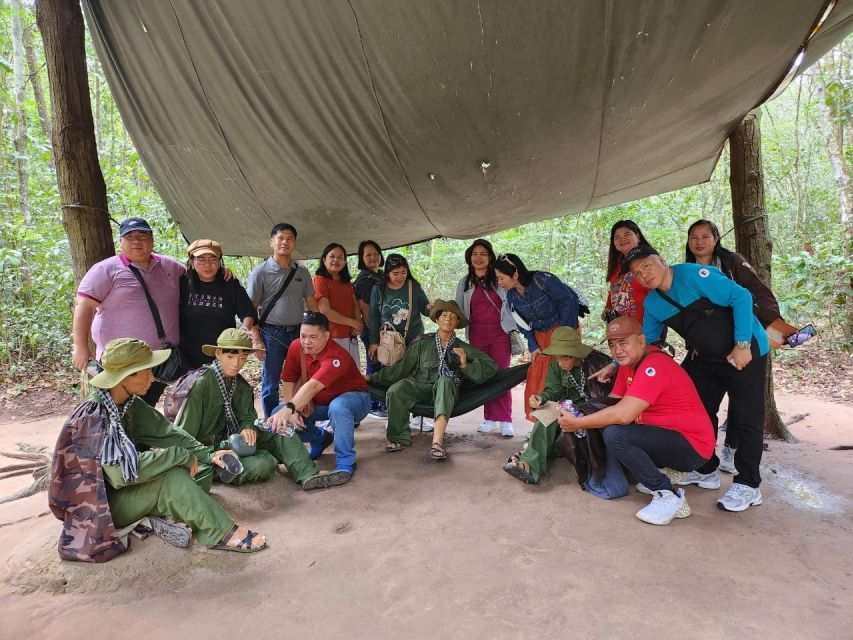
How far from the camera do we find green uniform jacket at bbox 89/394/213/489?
1754 millimetres

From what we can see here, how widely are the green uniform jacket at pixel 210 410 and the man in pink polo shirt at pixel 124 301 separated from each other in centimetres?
32

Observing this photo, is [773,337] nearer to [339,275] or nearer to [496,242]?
[339,275]

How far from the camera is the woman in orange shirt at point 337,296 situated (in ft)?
11.0

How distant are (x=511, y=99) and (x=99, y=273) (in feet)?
6.87

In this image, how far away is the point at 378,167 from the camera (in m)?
2.89

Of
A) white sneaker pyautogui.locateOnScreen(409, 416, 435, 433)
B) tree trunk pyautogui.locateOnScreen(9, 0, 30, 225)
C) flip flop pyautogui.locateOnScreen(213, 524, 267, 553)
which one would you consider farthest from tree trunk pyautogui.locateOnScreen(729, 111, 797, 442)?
tree trunk pyautogui.locateOnScreen(9, 0, 30, 225)

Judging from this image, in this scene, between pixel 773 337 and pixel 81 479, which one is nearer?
pixel 81 479

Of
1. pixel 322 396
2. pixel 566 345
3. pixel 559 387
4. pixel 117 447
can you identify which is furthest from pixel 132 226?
pixel 559 387

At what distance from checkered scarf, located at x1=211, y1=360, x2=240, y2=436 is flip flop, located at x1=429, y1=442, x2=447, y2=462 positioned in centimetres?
108

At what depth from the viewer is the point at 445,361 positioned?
309cm

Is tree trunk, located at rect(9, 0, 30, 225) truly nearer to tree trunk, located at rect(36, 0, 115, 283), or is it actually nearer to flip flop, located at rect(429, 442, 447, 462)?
tree trunk, located at rect(36, 0, 115, 283)

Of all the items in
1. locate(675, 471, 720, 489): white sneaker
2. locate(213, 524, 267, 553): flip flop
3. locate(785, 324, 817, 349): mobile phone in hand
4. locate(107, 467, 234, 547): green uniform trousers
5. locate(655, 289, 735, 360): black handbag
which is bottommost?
locate(675, 471, 720, 489): white sneaker

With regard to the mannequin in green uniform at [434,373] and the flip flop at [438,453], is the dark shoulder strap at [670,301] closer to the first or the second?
the mannequin in green uniform at [434,373]

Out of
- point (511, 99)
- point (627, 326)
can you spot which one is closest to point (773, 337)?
point (627, 326)
